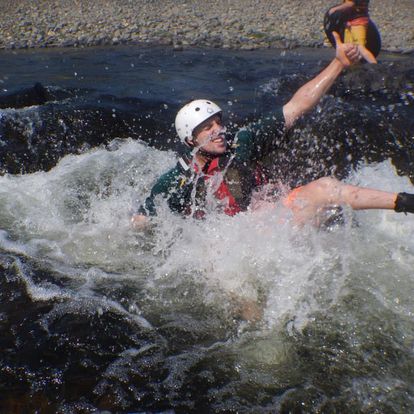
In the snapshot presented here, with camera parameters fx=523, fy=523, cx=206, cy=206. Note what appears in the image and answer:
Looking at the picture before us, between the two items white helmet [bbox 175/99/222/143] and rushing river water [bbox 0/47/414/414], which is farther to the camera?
white helmet [bbox 175/99/222/143]

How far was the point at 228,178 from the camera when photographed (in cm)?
505

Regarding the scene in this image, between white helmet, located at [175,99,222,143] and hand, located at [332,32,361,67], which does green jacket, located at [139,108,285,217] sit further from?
hand, located at [332,32,361,67]

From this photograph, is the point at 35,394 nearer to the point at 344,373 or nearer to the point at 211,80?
the point at 344,373

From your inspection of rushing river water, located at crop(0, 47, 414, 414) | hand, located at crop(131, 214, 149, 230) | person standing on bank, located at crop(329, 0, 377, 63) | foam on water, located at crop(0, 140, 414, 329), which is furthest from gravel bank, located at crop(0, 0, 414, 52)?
hand, located at crop(131, 214, 149, 230)

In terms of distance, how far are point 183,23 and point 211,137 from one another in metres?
14.5

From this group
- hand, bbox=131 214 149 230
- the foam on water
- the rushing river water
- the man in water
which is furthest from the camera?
hand, bbox=131 214 149 230

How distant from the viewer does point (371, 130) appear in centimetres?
827

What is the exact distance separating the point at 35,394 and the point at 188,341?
4.01 feet

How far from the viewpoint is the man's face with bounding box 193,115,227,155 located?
5.11 meters

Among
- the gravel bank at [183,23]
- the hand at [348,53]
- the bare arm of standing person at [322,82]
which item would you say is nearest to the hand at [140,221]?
the bare arm of standing person at [322,82]

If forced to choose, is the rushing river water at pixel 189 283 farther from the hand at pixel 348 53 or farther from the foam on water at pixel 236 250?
the hand at pixel 348 53

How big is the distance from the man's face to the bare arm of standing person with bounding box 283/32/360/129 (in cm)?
66

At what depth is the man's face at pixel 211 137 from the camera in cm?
511

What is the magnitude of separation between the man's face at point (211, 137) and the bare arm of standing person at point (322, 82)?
66 cm
